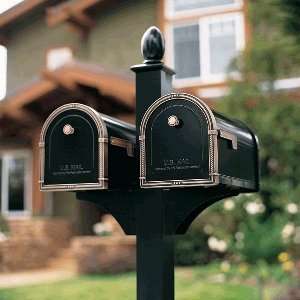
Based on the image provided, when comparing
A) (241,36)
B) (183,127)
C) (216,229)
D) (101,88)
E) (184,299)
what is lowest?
(184,299)

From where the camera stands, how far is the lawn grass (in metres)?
8.14

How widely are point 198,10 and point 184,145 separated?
10.9 meters

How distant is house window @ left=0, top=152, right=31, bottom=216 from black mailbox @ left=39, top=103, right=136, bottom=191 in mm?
11970

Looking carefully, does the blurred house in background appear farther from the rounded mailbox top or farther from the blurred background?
the rounded mailbox top

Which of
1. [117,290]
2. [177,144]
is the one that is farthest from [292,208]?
[177,144]

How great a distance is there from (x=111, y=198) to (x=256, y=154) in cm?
98

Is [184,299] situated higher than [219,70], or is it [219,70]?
[219,70]

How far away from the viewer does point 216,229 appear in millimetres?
10656

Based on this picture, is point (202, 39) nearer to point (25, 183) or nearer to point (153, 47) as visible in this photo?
point (25, 183)

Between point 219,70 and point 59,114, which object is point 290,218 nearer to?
point 219,70

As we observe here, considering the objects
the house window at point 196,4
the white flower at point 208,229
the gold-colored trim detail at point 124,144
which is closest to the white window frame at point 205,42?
the house window at point 196,4

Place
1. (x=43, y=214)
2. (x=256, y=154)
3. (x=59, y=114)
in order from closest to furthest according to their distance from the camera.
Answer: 1. (x=59, y=114)
2. (x=256, y=154)
3. (x=43, y=214)

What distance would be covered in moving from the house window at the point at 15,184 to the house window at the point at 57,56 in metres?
2.49

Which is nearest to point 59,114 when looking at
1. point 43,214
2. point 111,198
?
point 111,198
